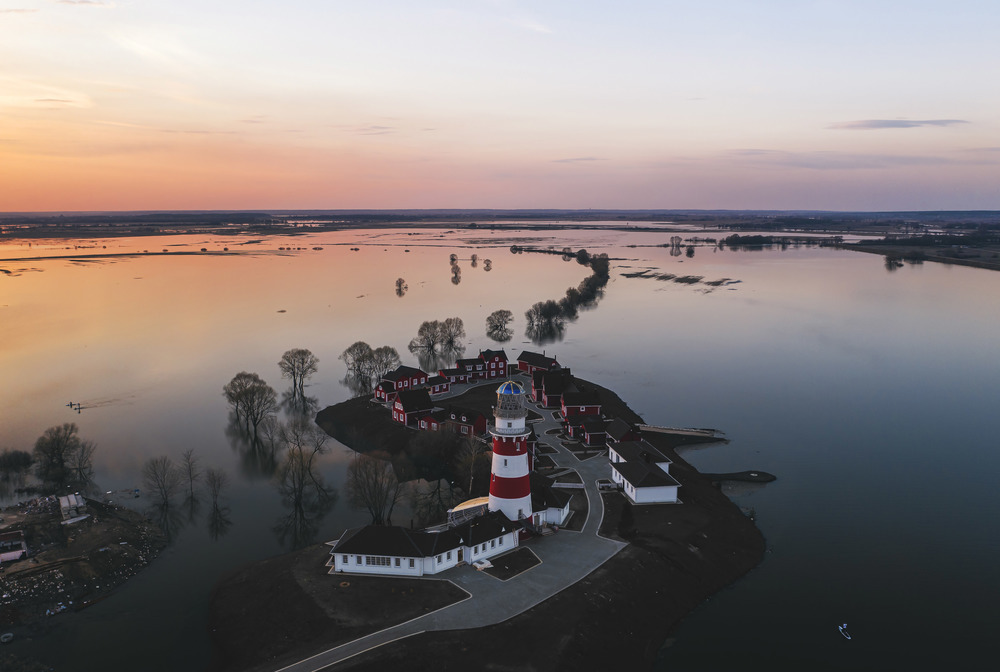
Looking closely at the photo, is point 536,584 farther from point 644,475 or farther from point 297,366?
point 297,366

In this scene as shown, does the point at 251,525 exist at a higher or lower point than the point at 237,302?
lower

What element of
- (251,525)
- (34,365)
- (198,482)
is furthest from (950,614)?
(34,365)

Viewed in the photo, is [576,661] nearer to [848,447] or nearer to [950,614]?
[950,614]

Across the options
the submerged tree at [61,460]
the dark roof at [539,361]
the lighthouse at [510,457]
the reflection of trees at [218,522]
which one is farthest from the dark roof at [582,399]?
the submerged tree at [61,460]

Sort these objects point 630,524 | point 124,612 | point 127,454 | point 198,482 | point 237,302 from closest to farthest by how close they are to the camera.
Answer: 1. point 124,612
2. point 630,524
3. point 198,482
4. point 127,454
5. point 237,302

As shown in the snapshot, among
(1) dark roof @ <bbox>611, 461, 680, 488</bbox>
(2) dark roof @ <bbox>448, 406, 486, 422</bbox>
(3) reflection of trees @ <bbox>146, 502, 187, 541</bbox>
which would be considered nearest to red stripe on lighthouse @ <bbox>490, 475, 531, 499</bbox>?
(1) dark roof @ <bbox>611, 461, 680, 488</bbox>

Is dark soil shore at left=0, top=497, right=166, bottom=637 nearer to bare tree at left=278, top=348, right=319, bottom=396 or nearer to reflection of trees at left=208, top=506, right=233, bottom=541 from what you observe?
reflection of trees at left=208, top=506, right=233, bottom=541
